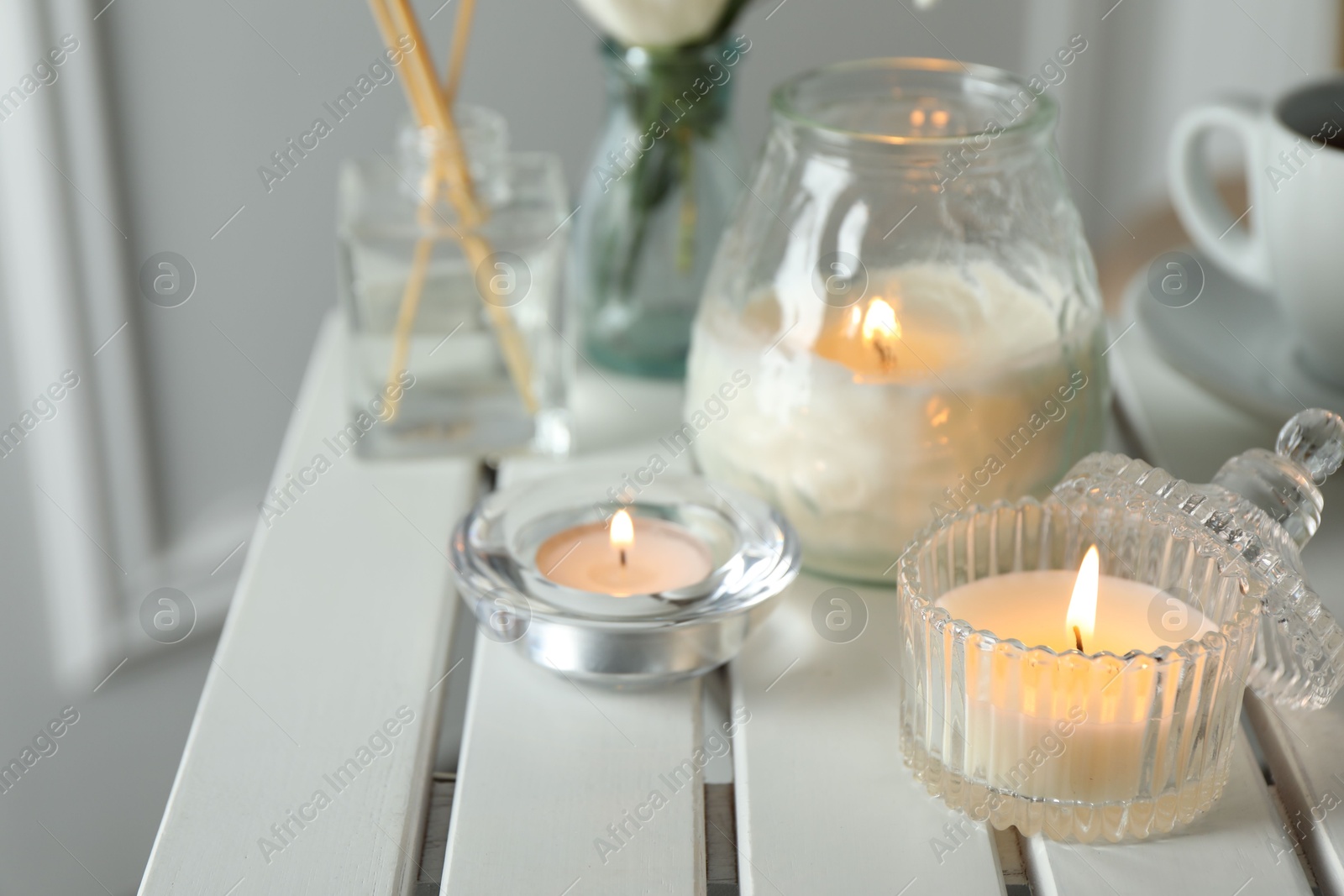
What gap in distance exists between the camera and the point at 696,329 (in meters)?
0.52

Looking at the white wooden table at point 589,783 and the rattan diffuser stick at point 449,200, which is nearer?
the white wooden table at point 589,783

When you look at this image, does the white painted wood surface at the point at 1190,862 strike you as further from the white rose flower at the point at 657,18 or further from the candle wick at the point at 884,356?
the white rose flower at the point at 657,18

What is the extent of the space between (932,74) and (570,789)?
0.30 metres

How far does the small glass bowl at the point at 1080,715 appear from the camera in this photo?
36 cm

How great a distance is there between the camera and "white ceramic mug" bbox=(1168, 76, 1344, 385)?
0.55 m

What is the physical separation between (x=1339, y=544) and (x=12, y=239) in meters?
0.75

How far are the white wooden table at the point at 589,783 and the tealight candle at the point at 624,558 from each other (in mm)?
37

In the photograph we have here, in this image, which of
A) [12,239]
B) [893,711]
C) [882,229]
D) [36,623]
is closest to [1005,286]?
[882,229]

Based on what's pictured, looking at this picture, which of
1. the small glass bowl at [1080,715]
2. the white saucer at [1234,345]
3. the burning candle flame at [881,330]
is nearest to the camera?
the small glass bowl at [1080,715]

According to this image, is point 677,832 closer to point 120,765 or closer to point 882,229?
point 882,229

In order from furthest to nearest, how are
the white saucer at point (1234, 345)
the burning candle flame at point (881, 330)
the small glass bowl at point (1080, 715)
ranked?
the white saucer at point (1234, 345) → the burning candle flame at point (881, 330) → the small glass bowl at point (1080, 715)

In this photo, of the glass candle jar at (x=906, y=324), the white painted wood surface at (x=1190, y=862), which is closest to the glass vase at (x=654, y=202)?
the glass candle jar at (x=906, y=324)

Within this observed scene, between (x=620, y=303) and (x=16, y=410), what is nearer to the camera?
(x=620, y=303)

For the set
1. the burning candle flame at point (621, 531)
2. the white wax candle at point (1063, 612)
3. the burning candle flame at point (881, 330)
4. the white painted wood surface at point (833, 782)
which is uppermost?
the burning candle flame at point (881, 330)
